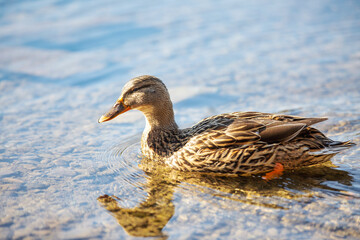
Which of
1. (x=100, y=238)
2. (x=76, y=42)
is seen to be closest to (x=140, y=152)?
(x=100, y=238)

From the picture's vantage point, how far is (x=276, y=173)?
6.07 m

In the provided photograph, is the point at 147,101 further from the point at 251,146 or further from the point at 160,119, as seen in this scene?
the point at 251,146

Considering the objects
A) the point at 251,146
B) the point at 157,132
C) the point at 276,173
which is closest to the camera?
the point at 251,146

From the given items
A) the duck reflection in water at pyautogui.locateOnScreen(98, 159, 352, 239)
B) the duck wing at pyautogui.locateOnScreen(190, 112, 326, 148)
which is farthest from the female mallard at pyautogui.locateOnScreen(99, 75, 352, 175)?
the duck reflection in water at pyautogui.locateOnScreen(98, 159, 352, 239)

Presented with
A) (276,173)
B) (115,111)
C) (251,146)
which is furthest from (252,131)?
(115,111)

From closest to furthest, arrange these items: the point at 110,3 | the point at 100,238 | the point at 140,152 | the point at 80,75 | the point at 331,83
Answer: the point at 100,238, the point at 140,152, the point at 331,83, the point at 80,75, the point at 110,3

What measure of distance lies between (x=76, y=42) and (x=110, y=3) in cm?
314

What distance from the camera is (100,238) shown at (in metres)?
4.75

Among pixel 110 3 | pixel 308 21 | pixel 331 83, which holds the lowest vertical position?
pixel 331 83

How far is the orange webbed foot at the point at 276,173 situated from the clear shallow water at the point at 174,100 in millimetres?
164

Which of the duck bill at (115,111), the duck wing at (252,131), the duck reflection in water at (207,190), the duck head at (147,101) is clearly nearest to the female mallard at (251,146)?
the duck wing at (252,131)

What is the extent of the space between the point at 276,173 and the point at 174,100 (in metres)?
3.48

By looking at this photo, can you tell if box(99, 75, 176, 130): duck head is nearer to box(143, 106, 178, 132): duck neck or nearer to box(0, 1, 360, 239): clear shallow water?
box(143, 106, 178, 132): duck neck

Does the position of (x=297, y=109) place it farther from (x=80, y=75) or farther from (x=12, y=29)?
(x=12, y=29)
